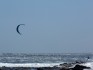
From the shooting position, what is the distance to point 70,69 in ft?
150

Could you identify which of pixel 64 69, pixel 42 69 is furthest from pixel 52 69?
pixel 64 69

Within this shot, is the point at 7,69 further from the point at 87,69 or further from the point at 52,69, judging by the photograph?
the point at 87,69

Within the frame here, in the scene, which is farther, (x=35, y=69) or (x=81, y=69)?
(x=35, y=69)

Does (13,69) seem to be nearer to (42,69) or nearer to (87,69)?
(42,69)

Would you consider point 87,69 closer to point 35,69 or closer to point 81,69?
point 81,69

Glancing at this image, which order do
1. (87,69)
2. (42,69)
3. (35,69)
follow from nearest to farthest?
(87,69) → (42,69) → (35,69)

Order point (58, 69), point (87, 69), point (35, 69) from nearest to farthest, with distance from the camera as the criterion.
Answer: point (87, 69) < point (58, 69) < point (35, 69)

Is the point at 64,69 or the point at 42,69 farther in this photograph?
the point at 42,69

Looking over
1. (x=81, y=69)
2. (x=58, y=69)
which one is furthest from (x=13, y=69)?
(x=81, y=69)

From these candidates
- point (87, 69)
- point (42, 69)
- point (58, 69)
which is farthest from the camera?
point (42, 69)

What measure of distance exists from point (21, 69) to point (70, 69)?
1032cm

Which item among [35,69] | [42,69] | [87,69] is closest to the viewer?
[87,69]

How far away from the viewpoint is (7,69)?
52875 mm

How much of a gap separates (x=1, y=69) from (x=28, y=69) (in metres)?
6.80
